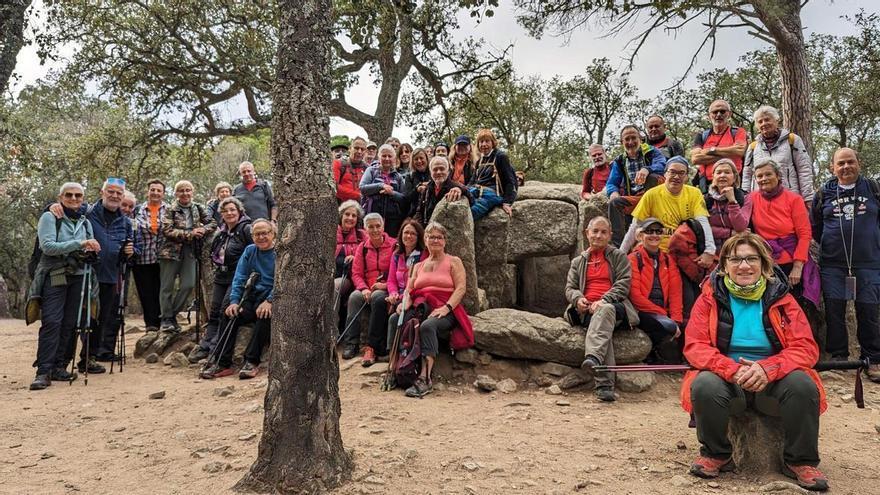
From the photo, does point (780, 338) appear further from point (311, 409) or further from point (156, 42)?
point (156, 42)

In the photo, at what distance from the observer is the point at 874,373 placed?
18.2 ft

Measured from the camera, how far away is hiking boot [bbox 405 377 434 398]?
207 inches

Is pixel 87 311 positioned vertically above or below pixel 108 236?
below

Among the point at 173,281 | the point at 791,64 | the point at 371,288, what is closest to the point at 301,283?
the point at 371,288

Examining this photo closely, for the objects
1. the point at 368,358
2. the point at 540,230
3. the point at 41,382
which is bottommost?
the point at 41,382

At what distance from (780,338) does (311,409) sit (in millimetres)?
3006

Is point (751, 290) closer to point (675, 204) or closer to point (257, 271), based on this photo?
point (675, 204)

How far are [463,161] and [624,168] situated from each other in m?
2.14

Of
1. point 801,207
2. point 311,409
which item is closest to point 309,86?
point 311,409

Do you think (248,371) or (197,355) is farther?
(197,355)

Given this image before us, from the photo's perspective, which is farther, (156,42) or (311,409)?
(156,42)

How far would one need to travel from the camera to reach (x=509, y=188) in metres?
7.14

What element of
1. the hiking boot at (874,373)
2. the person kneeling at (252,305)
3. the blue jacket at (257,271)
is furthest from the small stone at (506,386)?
the hiking boot at (874,373)

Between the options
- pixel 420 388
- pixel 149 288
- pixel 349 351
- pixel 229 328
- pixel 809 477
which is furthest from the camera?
pixel 149 288
